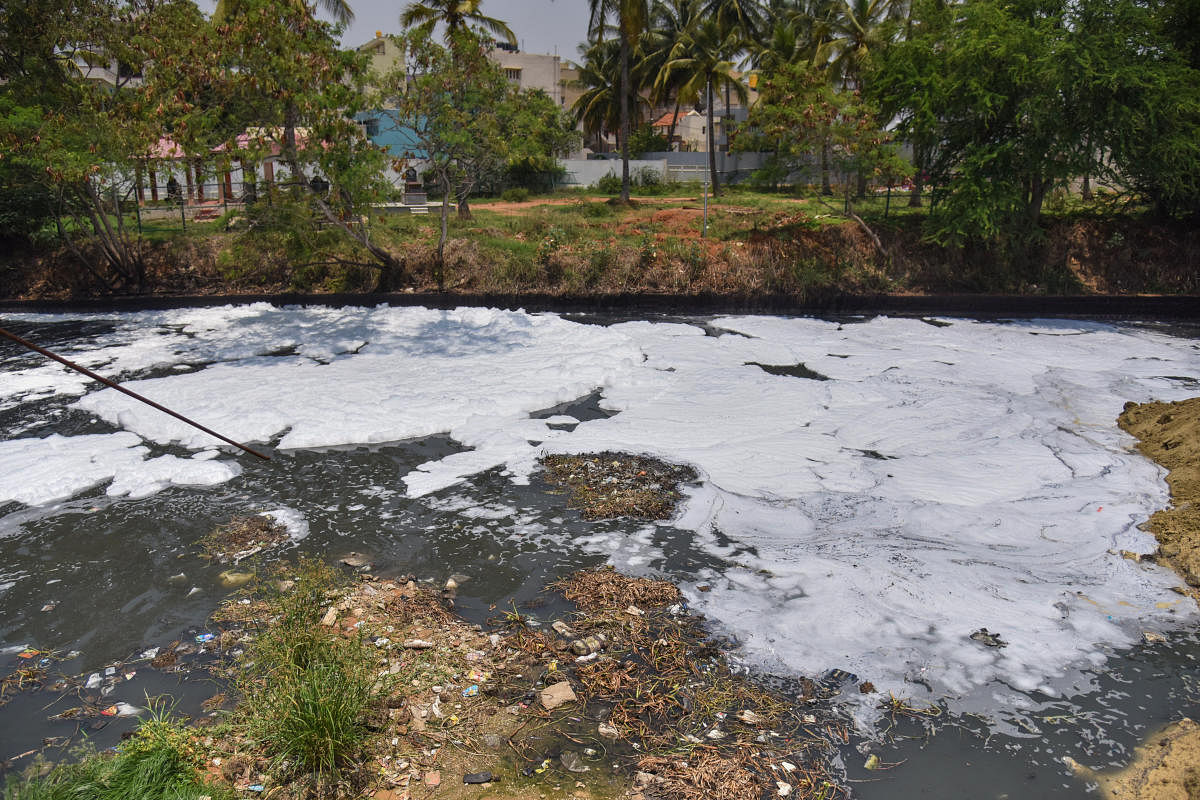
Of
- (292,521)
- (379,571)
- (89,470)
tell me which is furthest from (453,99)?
(379,571)

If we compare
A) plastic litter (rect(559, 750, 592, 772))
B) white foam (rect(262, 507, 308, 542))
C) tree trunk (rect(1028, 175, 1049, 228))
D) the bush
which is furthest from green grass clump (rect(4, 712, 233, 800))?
the bush

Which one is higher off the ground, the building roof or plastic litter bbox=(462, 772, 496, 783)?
the building roof

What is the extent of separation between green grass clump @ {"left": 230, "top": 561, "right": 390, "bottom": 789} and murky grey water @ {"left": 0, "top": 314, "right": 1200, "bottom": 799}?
0.43 m

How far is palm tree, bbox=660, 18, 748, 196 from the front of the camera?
2658cm

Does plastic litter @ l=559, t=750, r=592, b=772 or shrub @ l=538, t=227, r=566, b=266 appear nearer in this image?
plastic litter @ l=559, t=750, r=592, b=772

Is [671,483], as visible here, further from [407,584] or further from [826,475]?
[407,584]

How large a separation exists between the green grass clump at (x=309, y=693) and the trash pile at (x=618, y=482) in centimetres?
263

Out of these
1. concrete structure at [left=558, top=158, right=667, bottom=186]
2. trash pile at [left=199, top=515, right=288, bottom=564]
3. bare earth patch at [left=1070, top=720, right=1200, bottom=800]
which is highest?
concrete structure at [left=558, top=158, right=667, bottom=186]

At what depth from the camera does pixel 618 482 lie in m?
7.25

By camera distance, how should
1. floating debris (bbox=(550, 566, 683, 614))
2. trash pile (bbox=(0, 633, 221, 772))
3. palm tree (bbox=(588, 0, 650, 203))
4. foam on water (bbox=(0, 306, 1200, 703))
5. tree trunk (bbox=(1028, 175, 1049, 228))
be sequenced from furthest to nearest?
palm tree (bbox=(588, 0, 650, 203)) → tree trunk (bbox=(1028, 175, 1049, 228)) → floating debris (bbox=(550, 566, 683, 614)) → foam on water (bbox=(0, 306, 1200, 703)) → trash pile (bbox=(0, 633, 221, 772))

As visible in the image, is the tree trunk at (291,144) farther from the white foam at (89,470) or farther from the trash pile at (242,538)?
the trash pile at (242,538)

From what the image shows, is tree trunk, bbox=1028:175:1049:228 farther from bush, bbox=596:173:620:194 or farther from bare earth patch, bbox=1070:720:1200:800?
bush, bbox=596:173:620:194

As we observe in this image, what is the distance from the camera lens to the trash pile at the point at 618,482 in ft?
21.9

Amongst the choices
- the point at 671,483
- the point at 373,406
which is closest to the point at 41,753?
the point at 671,483
